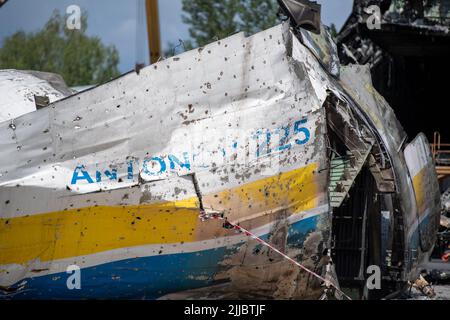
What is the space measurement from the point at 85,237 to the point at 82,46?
2238 centimetres

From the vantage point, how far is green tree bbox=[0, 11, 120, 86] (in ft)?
72.5

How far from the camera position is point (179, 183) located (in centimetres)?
518

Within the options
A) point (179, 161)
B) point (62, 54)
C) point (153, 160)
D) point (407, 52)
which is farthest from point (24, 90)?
point (62, 54)

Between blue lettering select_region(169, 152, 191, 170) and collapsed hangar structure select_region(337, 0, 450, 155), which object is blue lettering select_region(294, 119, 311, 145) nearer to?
blue lettering select_region(169, 152, 191, 170)

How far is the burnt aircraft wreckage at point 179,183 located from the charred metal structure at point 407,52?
9.18m

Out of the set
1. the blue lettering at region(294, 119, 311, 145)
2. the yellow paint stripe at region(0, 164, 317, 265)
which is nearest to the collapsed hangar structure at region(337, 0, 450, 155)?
the blue lettering at region(294, 119, 311, 145)

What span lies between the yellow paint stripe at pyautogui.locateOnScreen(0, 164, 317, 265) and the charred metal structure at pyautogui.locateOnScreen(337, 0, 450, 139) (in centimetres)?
932

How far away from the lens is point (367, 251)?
7238 mm

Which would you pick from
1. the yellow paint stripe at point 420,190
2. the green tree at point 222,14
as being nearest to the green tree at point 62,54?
the green tree at point 222,14

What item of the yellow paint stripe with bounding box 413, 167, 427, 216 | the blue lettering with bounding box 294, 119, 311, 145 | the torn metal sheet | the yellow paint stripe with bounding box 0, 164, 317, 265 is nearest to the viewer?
the yellow paint stripe with bounding box 0, 164, 317, 265
